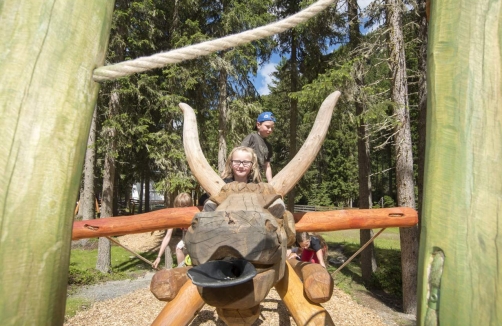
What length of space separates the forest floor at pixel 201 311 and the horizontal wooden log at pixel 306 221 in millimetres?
2773

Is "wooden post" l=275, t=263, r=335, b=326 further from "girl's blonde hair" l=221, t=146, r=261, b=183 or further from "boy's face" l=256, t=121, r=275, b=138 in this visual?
"boy's face" l=256, t=121, r=275, b=138

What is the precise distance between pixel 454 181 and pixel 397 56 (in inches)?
283

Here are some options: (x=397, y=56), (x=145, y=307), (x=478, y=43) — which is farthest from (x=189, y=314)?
(x=397, y=56)

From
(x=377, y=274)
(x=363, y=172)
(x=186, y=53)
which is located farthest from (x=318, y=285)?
(x=377, y=274)

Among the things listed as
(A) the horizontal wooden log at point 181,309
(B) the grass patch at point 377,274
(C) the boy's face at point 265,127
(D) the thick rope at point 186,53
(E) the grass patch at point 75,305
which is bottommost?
(B) the grass patch at point 377,274

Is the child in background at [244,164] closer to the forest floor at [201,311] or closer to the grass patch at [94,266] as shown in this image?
the forest floor at [201,311]

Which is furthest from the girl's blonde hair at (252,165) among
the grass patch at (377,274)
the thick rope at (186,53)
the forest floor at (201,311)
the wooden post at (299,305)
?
the grass patch at (377,274)

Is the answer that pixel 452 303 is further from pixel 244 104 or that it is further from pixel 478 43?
pixel 244 104

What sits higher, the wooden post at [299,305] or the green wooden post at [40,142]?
the green wooden post at [40,142]

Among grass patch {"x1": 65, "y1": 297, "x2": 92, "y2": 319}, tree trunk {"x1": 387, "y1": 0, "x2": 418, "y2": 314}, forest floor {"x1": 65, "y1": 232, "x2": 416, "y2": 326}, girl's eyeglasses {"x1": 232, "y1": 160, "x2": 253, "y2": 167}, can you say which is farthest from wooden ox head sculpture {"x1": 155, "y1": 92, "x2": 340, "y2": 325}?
tree trunk {"x1": 387, "y1": 0, "x2": 418, "y2": 314}

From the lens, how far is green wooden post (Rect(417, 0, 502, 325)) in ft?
2.28

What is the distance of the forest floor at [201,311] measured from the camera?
5.11 meters

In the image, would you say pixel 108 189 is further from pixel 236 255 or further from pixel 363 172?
pixel 236 255

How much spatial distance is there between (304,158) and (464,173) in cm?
190
